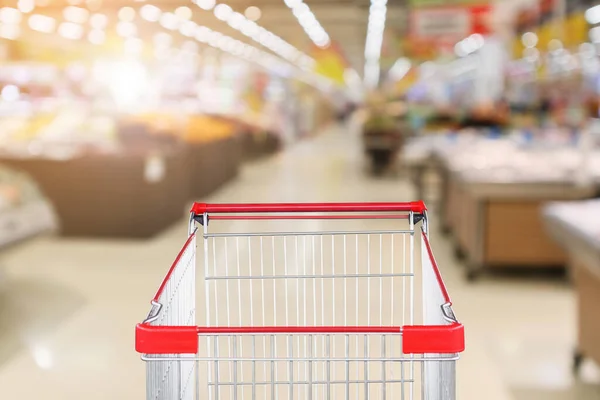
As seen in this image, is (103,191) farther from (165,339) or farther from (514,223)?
(165,339)

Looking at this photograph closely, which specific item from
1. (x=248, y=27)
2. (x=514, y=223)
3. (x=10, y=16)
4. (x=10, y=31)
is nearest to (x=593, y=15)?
(x=248, y=27)

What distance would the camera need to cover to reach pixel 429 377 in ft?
5.36

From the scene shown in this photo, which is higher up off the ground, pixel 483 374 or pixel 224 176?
pixel 224 176

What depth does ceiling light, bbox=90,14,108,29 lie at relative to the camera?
7646 millimetres

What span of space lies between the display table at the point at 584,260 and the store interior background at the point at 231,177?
16mm

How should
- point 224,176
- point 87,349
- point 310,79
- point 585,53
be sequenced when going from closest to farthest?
point 87,349, point 585,53, point 224,176, point 310,79

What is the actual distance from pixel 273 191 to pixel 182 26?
2.07 m

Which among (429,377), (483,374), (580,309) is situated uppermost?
(429,377)

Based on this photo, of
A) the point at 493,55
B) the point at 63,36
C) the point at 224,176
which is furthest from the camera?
the point at 493,55

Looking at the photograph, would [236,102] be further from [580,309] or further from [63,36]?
[580,309]

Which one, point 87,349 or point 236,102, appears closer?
point 87,349

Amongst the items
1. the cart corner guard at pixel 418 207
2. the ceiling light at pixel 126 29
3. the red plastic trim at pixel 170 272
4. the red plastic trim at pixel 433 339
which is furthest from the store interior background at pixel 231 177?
the red plastic trim at pixel 433 339

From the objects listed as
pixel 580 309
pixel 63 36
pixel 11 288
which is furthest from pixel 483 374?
pixel 63 36

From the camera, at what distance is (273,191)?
9.01 meters
